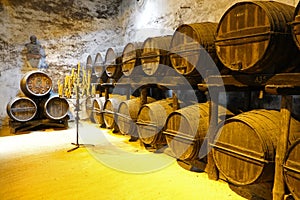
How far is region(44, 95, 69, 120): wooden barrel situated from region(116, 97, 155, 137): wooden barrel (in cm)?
170

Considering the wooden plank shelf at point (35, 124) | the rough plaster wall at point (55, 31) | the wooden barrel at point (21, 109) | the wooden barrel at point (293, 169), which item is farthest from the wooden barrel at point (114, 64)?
the wooden barrel at point (293, 169)

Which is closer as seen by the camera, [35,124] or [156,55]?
[156,55]

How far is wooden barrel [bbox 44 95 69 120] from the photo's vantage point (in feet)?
17.4

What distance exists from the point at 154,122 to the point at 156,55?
0.97 meters

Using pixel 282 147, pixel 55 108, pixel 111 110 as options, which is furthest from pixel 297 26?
pixel 55 108

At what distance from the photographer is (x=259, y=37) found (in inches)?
79.0

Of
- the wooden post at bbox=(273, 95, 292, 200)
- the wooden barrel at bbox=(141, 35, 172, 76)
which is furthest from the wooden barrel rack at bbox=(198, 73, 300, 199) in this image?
the wooden barrel at bbox=(141, 35, 172, 76)

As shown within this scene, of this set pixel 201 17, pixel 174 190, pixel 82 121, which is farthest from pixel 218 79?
pixel 82 121

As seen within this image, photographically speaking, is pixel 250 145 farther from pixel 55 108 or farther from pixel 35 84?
pixel 35 84

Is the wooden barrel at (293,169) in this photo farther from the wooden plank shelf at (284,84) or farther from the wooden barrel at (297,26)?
the wooden barrel at (297,26)

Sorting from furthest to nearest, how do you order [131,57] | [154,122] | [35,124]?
[35,124] < [131,57] < [154,122]

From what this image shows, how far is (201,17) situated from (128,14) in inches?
122

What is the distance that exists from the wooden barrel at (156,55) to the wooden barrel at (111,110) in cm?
140

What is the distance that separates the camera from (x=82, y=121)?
651 centimetres
